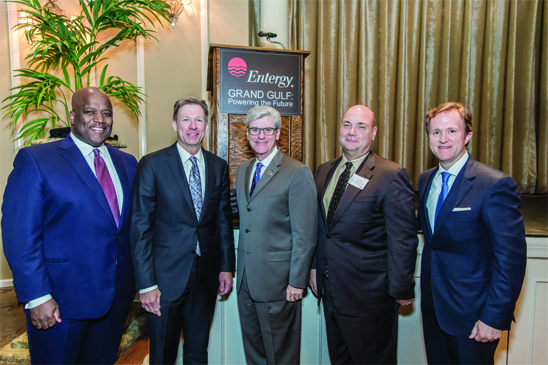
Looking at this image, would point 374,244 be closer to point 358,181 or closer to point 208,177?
point 358,181

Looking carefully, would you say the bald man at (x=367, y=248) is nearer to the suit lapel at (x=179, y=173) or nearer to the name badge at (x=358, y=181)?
the name badge at (x=358, y=181)

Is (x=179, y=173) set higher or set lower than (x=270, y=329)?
higher

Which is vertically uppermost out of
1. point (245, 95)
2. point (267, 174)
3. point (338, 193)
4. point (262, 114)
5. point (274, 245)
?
point (245, 95)

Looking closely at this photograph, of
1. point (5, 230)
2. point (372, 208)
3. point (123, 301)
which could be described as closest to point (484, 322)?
point (372, 208)

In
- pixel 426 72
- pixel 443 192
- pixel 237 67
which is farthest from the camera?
pixel 426 72

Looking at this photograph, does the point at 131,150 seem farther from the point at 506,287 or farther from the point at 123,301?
the point at 506,287

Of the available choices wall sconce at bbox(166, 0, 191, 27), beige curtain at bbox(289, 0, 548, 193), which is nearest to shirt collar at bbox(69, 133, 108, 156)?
beige curtain at bbox(289, 0, 548, 193)

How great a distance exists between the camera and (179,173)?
1.66 m

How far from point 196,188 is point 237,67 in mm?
948

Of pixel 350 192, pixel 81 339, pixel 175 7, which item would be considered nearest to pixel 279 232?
pixel 350 192

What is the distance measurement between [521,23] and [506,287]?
3.86 metres

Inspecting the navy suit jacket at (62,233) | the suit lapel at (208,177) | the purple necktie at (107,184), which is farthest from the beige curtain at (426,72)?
the navy suit jacket at (62,233)

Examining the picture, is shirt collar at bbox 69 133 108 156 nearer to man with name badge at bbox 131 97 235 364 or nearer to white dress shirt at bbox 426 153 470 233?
man with name badge at bbox 131 97 235 364

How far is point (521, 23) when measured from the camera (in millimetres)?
3717
